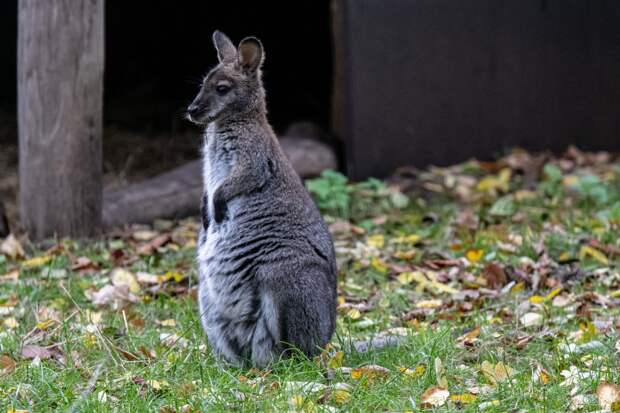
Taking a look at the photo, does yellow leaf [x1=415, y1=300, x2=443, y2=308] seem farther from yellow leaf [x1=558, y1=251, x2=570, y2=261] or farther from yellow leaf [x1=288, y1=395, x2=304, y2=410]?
yellow leaf [x1=288, y1=395, x2=304, y2=410]

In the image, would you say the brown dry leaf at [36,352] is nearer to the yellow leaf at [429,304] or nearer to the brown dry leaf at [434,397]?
→ the brown dry leaf at [434,397]

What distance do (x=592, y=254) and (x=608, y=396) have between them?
2723 mm

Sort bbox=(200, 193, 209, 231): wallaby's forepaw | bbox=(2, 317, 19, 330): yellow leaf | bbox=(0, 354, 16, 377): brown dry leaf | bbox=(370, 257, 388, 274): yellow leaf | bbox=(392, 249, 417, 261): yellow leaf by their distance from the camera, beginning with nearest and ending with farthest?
1. bbox=(0, 354, 16, 377): brown dry leaf
2. bbox=(200, 193, 209, 231): wallaby's forepaw
3. bbox=(2, 317, 19, 330): yellow leaf
4. bbox=(370, 257, 388, 274): yellow leaf
5. bbox=(392, 249, 417, 261): yellow leaf

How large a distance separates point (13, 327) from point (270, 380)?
1514 millimetres

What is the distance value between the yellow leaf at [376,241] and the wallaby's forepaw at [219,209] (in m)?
2.41

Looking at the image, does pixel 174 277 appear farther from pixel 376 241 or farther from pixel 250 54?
pixel 250 54

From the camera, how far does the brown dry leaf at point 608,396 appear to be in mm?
3611

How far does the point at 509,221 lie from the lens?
7348 millimetres

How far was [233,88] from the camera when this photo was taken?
464 centimetres

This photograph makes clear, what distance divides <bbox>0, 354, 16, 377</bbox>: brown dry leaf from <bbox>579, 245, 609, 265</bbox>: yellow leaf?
3631 mm

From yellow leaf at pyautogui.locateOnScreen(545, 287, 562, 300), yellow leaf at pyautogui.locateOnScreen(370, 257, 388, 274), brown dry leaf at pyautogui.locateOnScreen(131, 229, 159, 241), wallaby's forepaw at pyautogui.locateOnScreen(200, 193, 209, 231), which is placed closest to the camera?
wallaby's forepaw at pyautogui.locateOnScreen(200, 193, 209, 231)

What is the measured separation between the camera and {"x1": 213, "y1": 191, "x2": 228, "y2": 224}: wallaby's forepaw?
452 centimetres

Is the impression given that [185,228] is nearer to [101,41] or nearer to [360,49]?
[101,41]

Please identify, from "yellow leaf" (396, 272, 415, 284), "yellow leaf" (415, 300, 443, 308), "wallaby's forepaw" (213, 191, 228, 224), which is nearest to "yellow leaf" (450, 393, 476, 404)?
"wallaby's forepaw" (213, 191, 228, 224)
